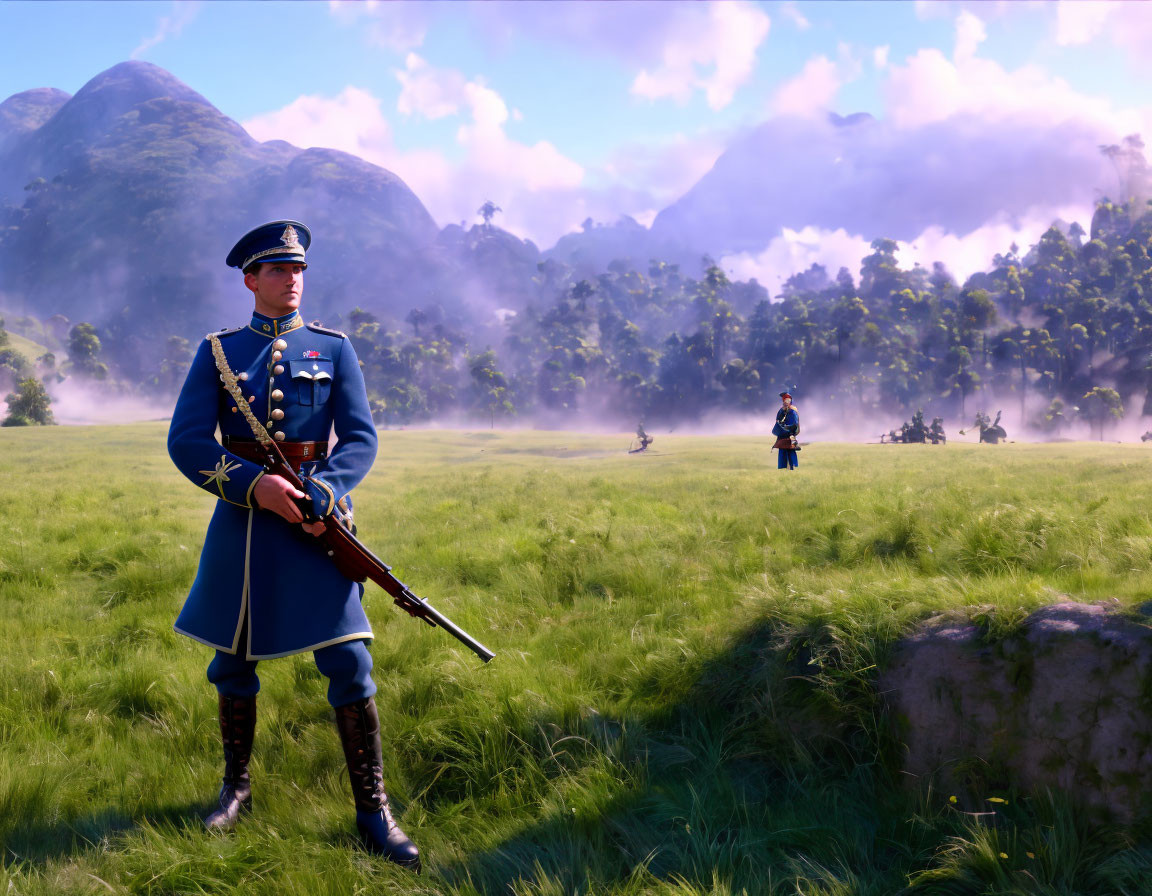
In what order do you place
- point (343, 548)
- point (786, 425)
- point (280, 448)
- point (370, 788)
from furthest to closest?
1. point (786, 425)
2. point (280, 448)
3. point (343, 548)
4. point (370, 788)

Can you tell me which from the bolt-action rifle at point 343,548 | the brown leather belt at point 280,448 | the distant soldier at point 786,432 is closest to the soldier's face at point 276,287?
the bolt-action rifle at point 343,548

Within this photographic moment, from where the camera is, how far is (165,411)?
4958 inches

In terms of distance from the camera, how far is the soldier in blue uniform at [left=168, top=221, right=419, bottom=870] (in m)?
→ 3.26

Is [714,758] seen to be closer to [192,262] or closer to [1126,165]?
[1126,165]

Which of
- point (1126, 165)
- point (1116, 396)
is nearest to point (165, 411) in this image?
point (1116, 396)

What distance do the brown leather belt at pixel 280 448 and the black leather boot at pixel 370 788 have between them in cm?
113

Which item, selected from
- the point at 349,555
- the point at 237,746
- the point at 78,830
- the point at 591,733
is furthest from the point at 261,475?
the point at 591,733

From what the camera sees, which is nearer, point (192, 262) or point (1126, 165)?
point (1126, 165)

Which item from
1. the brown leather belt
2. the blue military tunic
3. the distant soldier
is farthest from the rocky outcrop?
the distant soldier

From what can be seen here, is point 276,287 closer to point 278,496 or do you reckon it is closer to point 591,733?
point 278,496

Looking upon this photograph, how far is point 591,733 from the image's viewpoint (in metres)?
3.57

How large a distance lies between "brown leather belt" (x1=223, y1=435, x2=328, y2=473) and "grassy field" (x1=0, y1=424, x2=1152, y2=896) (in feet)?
4.63

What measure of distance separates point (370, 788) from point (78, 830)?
128 cm

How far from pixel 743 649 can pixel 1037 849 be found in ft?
5.15
